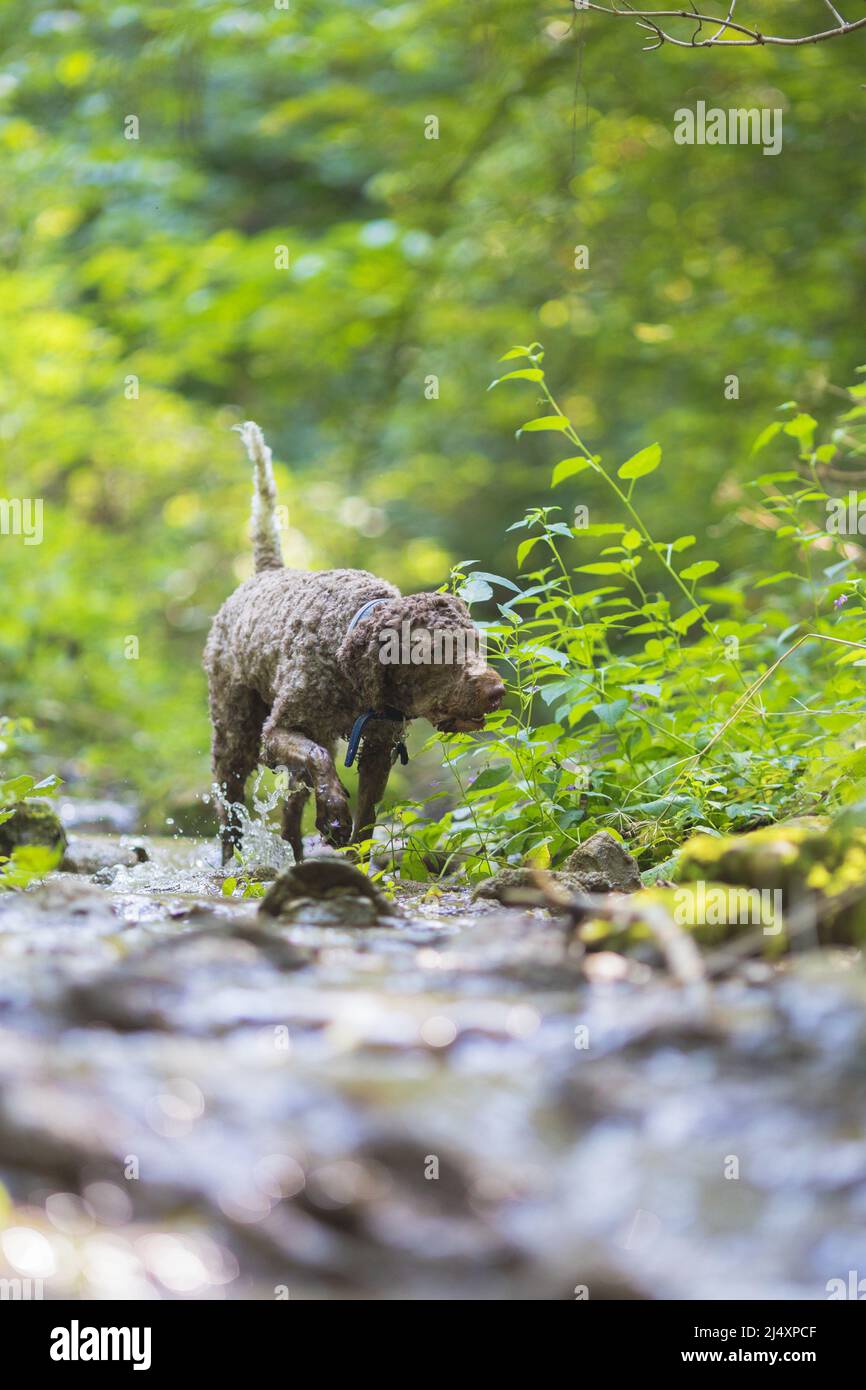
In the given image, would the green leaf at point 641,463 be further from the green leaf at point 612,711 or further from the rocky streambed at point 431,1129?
the rocky streambed at point 431,1129

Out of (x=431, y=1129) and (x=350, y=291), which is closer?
(x=431, y=1129)

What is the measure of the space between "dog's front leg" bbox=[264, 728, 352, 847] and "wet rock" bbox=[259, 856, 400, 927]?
1.35m

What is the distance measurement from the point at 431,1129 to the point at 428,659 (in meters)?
2.92

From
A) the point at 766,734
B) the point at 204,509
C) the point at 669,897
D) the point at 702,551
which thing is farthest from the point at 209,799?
the point at 204,509

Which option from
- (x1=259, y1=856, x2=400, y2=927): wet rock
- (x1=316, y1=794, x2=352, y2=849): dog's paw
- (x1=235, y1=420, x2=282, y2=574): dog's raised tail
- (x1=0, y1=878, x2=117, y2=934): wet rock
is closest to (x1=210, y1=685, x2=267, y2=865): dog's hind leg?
(x1=235, y1=420, x2=282, y2=574): dog's raised tail

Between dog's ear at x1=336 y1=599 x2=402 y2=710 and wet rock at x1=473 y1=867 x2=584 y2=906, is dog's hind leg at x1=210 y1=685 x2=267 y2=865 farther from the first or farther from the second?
wet rock at x1=473 y1=867 x2=584 y2=906

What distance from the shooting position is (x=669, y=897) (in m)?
3.19

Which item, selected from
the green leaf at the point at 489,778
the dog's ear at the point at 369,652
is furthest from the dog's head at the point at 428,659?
the green leaf at the point at 489,778

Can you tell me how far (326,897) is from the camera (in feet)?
11.6

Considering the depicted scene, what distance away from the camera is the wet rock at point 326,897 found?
3471 mm

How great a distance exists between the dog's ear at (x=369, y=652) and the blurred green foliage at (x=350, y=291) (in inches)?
131

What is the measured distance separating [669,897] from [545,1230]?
1.42 m

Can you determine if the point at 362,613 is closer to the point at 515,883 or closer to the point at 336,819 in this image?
the point at 336,819

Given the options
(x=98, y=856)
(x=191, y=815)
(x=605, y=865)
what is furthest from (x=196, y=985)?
(x=191, y=815)
